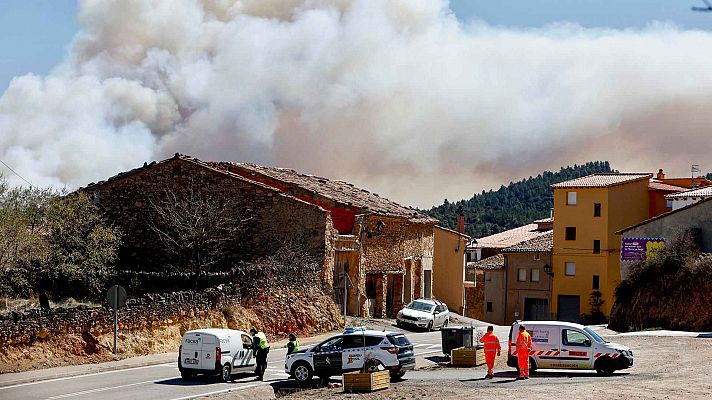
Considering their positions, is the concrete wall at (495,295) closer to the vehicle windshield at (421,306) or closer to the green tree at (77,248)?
the vehicle windshield at (421,306)

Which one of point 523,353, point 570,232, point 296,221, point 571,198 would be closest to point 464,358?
point 523,353

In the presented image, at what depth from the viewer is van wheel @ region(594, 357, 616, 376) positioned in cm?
2767

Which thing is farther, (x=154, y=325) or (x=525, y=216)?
(x=525, y=216)

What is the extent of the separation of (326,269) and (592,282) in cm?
3194

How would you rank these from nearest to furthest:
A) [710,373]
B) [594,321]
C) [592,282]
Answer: [710,373]
[594,321]
[592,282]

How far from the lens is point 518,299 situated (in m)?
72.9

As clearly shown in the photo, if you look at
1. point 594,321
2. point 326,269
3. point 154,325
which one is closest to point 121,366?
point 154,325

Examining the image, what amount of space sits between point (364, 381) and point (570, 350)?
6.83 m

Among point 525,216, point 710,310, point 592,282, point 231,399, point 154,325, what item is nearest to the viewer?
point 231,399

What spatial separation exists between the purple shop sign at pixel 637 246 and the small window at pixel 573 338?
2540cm

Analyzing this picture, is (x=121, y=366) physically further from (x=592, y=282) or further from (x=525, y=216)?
(x=525, y=216)

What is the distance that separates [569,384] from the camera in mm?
24969

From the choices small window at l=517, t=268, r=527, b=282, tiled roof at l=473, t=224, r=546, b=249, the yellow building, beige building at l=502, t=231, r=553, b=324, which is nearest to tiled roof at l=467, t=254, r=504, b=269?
beige building at l=502, t=231, r=553, b=324

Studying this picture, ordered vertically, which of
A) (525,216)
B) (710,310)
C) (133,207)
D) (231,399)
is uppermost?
(525,216)
